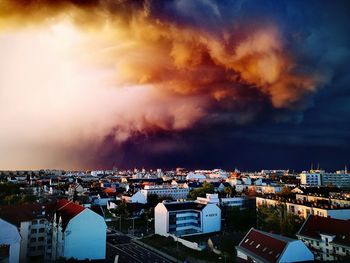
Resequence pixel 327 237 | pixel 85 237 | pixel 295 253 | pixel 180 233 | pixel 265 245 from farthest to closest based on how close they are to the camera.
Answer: pixel 180 233
pixel 85 237
pixel 327 237
pixel 265 245
pixel 295 253

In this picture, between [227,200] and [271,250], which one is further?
[227,200]

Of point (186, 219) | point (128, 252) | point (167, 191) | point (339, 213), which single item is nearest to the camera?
point (128, 252)

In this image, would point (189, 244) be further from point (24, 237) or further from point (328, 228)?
point (24, 237)

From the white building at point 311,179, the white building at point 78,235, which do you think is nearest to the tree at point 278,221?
the white building at point 78,235

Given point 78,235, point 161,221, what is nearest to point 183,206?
point 161,221

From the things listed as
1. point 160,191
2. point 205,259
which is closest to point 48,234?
point 205,259

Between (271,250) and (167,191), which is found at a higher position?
(167,191)

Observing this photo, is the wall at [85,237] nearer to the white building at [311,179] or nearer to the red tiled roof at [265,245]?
the red tiled roof at [265,245]

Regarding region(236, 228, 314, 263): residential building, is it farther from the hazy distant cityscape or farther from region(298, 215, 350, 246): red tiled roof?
region(298, 215, 350, 246): red tiled roof
